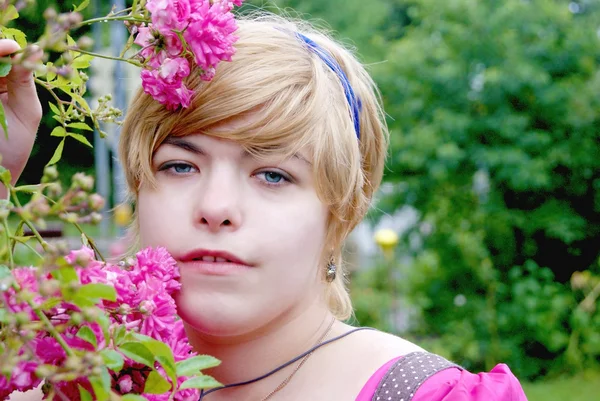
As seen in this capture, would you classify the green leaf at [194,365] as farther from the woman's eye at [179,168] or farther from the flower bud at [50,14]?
the woman's eye at [179,168]

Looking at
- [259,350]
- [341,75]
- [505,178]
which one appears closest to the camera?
[259,350]

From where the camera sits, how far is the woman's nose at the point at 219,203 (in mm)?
1383

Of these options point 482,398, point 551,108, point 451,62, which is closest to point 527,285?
point 551,108

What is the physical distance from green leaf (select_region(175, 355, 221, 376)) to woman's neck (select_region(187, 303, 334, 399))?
2.05ft

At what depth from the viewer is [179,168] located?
5.00 ft

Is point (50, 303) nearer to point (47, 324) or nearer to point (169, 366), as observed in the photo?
point (47, 324)

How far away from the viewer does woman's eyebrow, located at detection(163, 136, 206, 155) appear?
1486 millimetres

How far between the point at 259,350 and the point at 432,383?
0.36 m

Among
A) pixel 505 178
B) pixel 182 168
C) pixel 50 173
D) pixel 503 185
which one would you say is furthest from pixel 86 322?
pixel 503 185

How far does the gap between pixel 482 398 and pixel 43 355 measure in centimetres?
86

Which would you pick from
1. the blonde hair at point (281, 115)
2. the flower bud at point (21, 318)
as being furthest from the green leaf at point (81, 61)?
the flower bud at point (21, 318)

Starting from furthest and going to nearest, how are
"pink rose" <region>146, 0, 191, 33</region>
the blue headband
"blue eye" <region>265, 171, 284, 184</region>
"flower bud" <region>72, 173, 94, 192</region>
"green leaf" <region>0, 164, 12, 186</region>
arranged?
the blue headband < "blue eye" <region>265, 171, 284, 184</region> < "pink rose" <region>146, 0, 191, 33</region> < "green leaf" <region>0, 164, 12, 186</region> < "flower bud" <region>72, 173, 94, 192</region>

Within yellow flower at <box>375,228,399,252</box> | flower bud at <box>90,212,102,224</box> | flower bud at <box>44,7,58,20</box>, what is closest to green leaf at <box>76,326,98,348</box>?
flower bud at <box>90,212,102,224</box>

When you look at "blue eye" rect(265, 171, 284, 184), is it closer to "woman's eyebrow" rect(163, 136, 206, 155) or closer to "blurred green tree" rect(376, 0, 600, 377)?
"woman's eyebrow" rect(163, 136, 206, 155)
